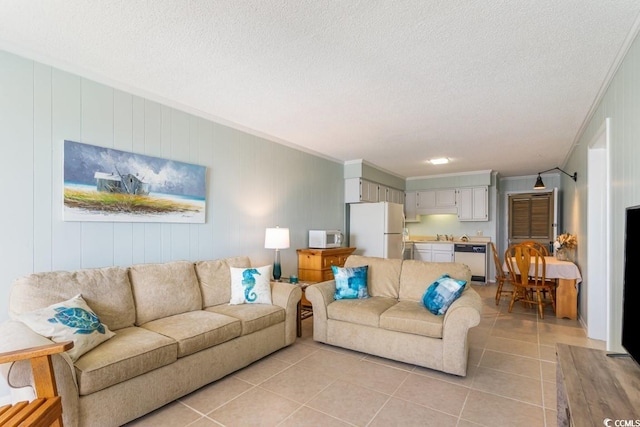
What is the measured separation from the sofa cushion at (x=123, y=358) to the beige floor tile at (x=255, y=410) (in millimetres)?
501

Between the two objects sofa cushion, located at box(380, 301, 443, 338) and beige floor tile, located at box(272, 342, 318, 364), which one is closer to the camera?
sofa cushion, located at box(380, 301, 443, 338)

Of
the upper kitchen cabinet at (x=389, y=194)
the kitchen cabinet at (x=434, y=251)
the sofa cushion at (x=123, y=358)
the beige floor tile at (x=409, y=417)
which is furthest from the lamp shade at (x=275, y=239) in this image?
the kitchen cabinet at (x=434, y=251)

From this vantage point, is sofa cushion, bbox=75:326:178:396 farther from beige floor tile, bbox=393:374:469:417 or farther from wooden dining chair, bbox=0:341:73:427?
beige floor tile, bbox=393:374:469:417

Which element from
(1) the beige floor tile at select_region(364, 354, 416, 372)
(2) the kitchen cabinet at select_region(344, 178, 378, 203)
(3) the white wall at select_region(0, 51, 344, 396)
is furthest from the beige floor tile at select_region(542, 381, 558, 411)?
(2) the kitchen cabinet at select_region(344, 178, 378, 203)

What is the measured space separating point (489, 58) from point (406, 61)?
581 mm

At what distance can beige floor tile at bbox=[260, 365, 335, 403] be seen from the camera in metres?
2.30

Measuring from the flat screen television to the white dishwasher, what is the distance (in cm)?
539

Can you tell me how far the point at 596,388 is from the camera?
4.29 ft

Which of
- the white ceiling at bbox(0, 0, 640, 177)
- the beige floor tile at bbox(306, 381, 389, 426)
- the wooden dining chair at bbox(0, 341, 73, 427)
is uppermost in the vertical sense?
the white ceiling at bbox(0, 0, 640, 177)

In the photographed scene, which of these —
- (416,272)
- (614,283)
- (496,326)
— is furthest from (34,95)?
(496,326)

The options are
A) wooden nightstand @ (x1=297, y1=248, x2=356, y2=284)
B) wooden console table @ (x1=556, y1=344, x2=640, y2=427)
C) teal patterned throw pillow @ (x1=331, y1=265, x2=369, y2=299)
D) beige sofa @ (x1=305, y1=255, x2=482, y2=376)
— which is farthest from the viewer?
wooden nightstand @ (x1=297, y1=248, x2=356, y2=284)

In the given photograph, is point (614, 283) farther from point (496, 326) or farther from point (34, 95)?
point (34, 95)

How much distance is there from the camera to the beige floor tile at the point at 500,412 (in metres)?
1.97

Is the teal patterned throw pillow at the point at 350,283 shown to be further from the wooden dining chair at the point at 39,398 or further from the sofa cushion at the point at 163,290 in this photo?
the wooden dining chair at the point at 39,398
